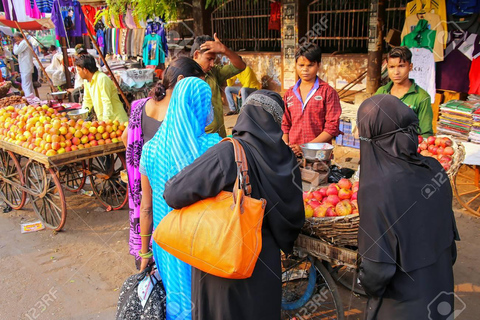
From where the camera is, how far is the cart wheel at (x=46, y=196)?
4757mm

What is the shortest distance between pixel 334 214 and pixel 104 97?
3770 millimetres

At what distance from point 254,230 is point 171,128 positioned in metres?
0.83

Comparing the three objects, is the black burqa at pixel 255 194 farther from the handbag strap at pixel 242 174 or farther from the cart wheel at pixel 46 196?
the cart wheel at pixel 46 196

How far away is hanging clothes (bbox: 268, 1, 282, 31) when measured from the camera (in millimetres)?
8559

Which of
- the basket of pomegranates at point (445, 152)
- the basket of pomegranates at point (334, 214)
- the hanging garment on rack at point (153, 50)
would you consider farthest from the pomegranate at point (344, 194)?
the hanging garment on rack at point (153, 50)

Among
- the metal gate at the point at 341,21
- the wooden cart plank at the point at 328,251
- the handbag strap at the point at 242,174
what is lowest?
the wooden cart plank at the point at 328,251

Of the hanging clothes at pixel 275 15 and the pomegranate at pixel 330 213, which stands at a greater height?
the hanging clothes at pixel 275 15

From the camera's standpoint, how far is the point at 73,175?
18.5 ft

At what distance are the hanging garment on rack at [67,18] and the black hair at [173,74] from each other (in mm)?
7183

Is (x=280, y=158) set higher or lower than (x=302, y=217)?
higher

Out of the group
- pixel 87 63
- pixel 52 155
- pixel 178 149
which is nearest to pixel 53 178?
pixel 52 155

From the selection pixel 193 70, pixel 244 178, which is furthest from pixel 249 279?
pixel 193 70

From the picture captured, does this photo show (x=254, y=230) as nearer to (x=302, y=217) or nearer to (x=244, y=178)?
(x=244, y=178)

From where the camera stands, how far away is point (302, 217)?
6.88ft
